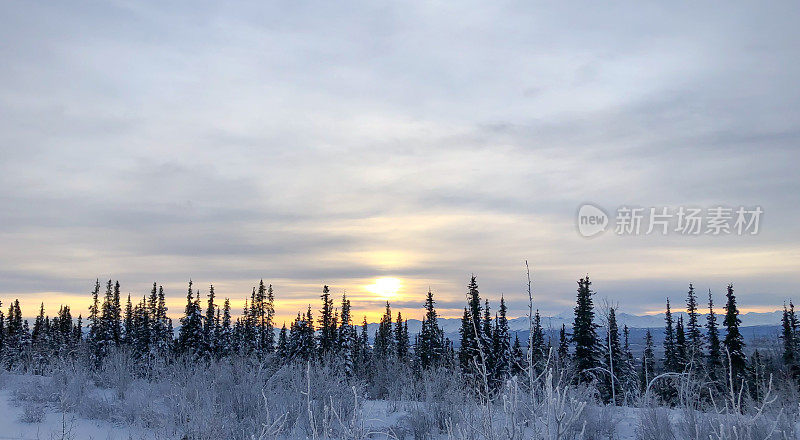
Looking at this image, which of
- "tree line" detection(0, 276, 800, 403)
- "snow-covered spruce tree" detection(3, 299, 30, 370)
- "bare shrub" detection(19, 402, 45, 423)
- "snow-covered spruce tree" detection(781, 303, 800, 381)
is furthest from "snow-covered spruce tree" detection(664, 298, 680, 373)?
"snow-covered spruce tree" detection(3, 299, 30, 370)

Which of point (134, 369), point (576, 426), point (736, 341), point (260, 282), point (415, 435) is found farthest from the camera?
point (260, 282)

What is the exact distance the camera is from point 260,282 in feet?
236

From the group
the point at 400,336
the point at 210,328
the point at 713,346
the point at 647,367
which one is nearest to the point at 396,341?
the point at 400,336

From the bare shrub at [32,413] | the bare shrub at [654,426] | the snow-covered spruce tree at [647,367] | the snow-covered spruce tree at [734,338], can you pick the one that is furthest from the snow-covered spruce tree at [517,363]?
the snow-covered spruce tree at [734,338]

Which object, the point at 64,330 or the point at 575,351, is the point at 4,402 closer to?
the point at 575,351

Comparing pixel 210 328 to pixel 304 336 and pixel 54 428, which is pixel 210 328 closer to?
pixel 304 336

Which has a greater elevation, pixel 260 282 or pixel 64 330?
pixel 260 282

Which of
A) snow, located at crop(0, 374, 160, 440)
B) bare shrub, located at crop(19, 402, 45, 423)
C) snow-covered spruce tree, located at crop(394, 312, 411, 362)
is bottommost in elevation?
snow-covered spruce tree, located at crop(394, 312, 411, 362)

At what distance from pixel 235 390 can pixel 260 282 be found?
61.1 m

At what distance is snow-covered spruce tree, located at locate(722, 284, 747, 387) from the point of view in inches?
1591

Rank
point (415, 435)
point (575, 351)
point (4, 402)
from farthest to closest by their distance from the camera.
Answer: point (575, 351)
point (4, 402)
point (415, 435)

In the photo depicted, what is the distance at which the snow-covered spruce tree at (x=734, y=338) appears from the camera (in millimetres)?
A: 40406

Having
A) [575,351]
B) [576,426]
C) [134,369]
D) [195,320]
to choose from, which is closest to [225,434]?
[576,426]

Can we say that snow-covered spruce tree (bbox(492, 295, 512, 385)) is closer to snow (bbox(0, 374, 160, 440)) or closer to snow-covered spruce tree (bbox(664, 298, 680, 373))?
snow-covered spruce tree (bbox(664, 298, 680, 373))
